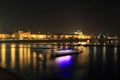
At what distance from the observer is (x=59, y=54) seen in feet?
111

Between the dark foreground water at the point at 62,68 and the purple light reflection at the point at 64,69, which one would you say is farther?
the purple light reflection at the point at 64,69

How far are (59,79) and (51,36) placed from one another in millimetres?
108548

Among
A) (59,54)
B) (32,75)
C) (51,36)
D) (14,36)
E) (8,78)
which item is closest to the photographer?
(8,78)

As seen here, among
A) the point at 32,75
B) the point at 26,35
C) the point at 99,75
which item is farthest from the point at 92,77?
the point at 26,35

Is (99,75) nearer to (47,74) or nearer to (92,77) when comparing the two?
(92,77)

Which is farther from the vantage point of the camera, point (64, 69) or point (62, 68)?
point (62, 68)

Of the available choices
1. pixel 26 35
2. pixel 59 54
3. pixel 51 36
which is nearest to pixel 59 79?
pixel 59 54

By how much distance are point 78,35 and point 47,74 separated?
112m

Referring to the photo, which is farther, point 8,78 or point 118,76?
point 118,76

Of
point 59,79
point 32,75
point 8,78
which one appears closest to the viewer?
point 8,78

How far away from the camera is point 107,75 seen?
1758cm

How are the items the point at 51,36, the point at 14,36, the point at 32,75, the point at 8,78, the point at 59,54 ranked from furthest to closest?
the point at 51,36 < the point at 14,36 < the point at 59,54 < the point at 32,75 < the point at 8,78

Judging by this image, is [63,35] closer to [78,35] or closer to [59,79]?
[78,35]

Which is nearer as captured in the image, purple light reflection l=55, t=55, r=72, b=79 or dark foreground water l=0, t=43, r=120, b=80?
dark foreground water l=0, t=43, r=120, b=80
